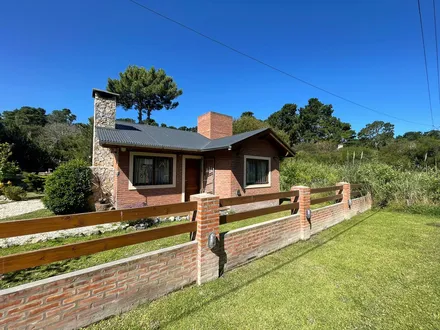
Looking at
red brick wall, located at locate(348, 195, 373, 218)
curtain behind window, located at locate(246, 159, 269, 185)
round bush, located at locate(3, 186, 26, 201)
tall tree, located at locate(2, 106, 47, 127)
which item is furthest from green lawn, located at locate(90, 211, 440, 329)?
tall tree, located at locate(2, 106, 47, 127)

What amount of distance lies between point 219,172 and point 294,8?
7.79 m

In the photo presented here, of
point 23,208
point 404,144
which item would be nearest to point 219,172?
point 23,208

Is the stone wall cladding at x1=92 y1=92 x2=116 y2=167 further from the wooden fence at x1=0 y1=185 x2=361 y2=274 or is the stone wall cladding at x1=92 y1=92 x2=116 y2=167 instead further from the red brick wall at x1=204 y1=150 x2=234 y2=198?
the wooden fence at x1=0 y1=185 x2=361 y2=274

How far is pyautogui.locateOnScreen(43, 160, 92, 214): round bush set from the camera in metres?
7.29

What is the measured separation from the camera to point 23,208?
8930mm

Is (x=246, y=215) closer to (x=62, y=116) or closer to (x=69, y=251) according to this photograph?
(x=69, y=251)

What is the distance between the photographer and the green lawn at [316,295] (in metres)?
2.27

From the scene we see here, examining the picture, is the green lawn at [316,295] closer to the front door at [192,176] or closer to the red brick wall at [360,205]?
the red brick wall at [360,205]

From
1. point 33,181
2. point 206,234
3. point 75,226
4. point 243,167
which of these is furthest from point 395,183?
point 33,181

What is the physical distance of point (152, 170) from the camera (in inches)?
334

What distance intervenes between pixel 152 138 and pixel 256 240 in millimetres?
6883

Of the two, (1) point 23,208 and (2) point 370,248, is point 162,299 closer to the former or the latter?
(2) point 370,248

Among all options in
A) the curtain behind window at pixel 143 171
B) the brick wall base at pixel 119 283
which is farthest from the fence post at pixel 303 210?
the curtain behind window at pixel 143 171

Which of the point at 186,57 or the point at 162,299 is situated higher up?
the point at 186,57
